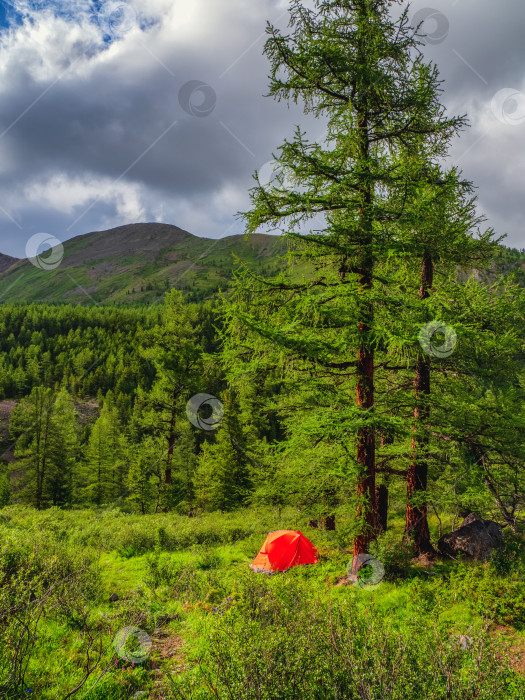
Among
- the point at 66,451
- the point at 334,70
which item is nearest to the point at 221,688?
the point at 334,70

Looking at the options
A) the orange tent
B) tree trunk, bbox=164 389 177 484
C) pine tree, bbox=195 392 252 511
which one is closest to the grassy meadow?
the orange tent

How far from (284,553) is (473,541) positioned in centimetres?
588

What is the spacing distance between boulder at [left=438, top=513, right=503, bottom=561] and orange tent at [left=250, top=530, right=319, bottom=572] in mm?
4176

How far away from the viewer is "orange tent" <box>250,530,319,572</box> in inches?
449

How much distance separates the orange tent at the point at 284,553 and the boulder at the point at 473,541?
4.18 meters

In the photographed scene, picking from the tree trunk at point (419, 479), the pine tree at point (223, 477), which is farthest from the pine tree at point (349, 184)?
the pine tree at point (223, 477)

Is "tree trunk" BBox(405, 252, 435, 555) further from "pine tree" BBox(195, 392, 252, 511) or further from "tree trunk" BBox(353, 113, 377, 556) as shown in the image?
"pine tree" BBox(195, 392, 252, 511)

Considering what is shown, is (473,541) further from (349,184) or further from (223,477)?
(223,477)

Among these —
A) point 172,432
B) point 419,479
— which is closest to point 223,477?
point 172,432

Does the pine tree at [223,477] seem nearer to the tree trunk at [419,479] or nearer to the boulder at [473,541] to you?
the tree trunk at [419,479]

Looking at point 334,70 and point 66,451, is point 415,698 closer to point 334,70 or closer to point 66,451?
point 334,70

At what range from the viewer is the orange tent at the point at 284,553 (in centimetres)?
1141

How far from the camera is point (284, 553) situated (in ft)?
38.3

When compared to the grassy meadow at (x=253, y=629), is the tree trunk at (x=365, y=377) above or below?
above
